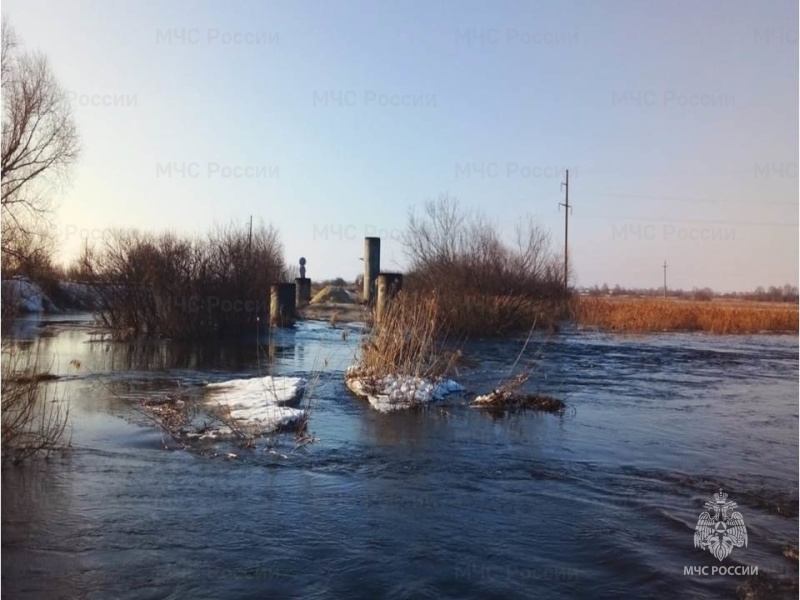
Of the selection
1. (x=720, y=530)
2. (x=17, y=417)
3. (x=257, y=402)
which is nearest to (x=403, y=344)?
(x=257, y=402)

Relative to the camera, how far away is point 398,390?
11.7 metres

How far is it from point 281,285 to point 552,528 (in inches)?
972

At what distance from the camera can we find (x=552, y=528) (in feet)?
20.0

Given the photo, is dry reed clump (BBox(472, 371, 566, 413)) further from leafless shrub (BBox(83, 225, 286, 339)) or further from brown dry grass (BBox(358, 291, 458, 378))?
leafless shrub (BBox(83, 225, 286, 339))

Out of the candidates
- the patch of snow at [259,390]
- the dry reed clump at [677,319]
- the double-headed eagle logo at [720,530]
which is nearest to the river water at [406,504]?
the double-headed eagle logo at [720,530]

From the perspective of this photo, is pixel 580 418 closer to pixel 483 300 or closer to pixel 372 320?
pixel 372 320

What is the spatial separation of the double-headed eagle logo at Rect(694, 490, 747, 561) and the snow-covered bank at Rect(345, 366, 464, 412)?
537 centimetres

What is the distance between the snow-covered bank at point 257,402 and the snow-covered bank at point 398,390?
3.64 feet

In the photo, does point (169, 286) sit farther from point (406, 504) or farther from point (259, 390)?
point (406, 504)

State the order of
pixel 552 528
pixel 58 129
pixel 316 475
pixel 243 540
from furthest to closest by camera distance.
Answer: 1. pixel 58 129
2. pixel 316 475
3. pixel 552 528
4. pixel 243 540

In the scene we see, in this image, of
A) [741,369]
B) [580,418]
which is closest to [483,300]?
[741,369]

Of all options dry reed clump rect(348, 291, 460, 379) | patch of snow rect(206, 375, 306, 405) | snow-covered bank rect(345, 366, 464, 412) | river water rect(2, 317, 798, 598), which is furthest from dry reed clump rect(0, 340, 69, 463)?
dry reed clump rect(348, 291, 460, 379)

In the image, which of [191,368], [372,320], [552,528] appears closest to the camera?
[552,528]

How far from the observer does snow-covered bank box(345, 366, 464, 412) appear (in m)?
11.4
